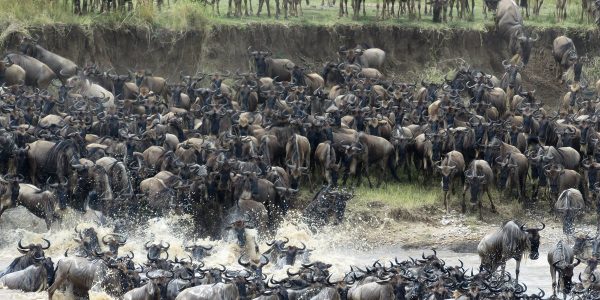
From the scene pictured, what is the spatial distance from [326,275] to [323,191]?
230 inches

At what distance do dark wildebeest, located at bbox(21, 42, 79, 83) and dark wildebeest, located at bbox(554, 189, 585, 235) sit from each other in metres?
12.0

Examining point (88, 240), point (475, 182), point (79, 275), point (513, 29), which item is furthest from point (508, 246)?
point (513, 29)

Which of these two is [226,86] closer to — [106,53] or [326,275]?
[106,53]

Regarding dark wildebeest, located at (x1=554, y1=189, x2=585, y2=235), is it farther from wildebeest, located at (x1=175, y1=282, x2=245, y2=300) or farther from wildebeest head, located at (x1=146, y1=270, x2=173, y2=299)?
wildebeest head, located at (x1=146, y1=270, x2=173, y2=299)

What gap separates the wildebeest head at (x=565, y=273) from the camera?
2259 centimetres

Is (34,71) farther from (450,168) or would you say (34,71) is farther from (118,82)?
(450,168)

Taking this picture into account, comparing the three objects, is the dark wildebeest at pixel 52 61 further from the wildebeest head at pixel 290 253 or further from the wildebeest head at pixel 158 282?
the wildebeest head at pixel 158 282

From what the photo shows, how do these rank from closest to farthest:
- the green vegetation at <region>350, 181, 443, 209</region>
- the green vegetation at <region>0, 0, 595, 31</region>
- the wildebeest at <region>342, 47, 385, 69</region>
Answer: the green vegetation at <region>350, 181, 443, 209</region>
the green vegetation at <region>0, 0, 595, 31</region>
the wildebeest at <region>342, 47, 385, 69</region>

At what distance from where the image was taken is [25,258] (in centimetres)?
2252

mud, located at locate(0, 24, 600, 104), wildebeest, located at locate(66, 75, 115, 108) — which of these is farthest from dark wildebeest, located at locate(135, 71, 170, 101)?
mud, located at locate(0, 24, 600, 104)

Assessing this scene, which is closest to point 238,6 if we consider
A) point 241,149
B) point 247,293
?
point 241,149

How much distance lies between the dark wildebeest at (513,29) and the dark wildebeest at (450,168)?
8.96 metres

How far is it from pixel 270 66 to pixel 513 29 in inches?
248

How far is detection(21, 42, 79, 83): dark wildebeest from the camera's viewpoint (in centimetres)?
3384
